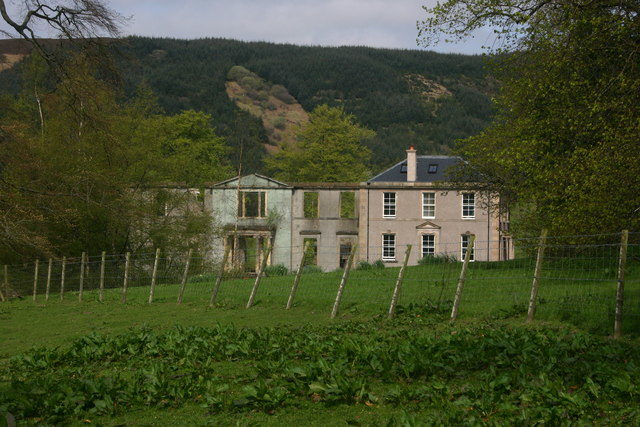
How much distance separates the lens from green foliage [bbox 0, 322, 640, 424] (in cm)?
841

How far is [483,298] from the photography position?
773 inches

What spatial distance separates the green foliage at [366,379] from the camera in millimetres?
8406

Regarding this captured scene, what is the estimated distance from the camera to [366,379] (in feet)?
32.7

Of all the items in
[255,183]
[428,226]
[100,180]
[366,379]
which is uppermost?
[255,183]

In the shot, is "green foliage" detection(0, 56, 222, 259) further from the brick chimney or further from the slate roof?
the brick chimney

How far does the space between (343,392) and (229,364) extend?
3.36 meters

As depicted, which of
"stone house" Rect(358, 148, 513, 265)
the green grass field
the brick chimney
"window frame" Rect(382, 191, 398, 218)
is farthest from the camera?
the brick chimney

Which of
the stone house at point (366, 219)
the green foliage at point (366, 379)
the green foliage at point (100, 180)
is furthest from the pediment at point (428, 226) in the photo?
the green foliage at point (366, 379)

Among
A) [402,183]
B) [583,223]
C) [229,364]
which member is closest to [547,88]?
[583,223]

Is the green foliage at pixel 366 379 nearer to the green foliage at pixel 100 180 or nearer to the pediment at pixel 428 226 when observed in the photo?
the green foliage at pixel 100 180

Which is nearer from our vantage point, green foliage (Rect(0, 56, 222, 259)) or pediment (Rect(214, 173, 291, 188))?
green foliage (Rect(0, 56, 222, 259))

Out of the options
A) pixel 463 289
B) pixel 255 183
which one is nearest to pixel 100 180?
pixel 255 183

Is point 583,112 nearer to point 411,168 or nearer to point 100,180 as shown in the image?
point 100,180

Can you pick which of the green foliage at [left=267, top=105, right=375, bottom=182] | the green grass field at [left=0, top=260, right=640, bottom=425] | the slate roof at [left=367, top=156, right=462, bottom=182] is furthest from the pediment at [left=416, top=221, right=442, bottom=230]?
the green grass field at [left=0, top=260, right=640, bottom=425]
